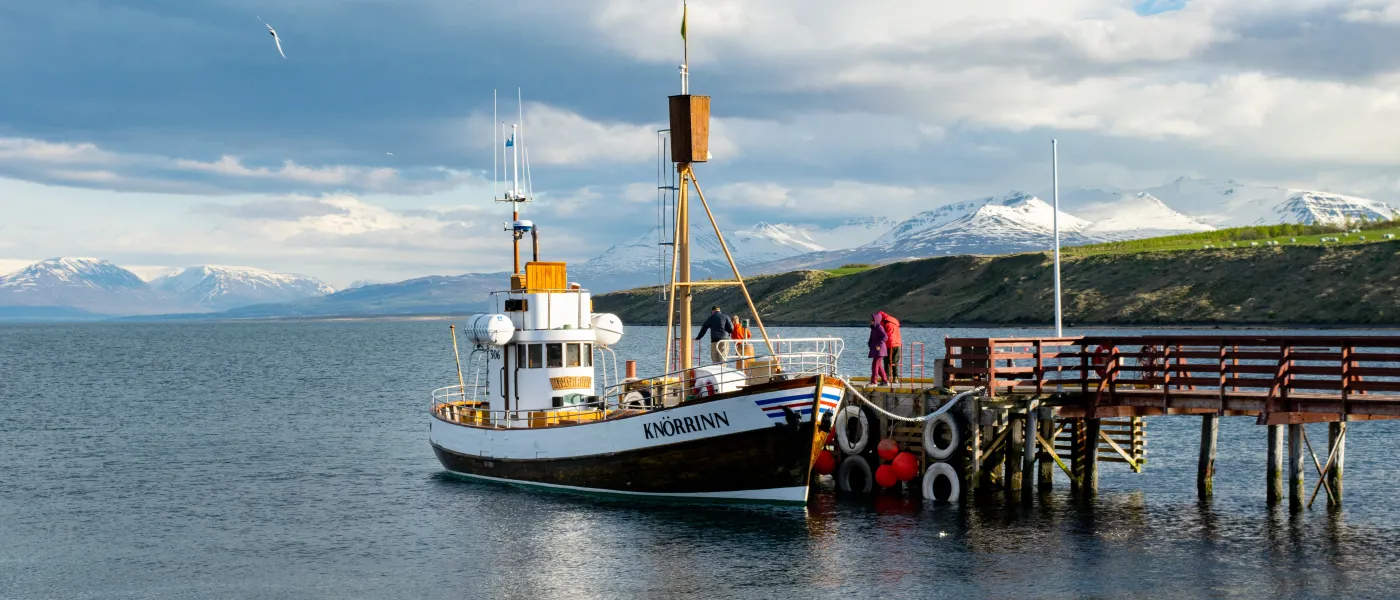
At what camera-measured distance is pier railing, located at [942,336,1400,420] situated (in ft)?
104

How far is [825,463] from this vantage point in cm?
3875

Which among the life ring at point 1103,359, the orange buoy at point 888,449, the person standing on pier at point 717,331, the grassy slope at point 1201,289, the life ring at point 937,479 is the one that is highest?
the grassy slope at point 1201,289

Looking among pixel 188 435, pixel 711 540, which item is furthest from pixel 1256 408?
pixel 188 435

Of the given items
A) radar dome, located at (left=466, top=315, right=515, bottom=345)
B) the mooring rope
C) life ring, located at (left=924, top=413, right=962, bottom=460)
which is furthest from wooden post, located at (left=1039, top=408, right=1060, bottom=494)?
radar dome, located at (left=466, top=315, right=515, bottom=345)

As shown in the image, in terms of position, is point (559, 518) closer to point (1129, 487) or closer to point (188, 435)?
point (1129, 487)

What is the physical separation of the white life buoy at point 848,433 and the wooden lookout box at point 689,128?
8680 millimetres

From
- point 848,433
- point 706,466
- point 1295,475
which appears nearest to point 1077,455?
point 1295,475

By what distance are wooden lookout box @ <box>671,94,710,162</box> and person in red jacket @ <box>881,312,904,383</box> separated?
737 centimetres

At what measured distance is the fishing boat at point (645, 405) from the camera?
34844mm

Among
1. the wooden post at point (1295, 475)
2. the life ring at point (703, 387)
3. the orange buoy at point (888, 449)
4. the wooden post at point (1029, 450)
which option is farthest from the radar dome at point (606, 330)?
the wooden post at point (1295, 475)

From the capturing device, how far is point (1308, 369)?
33.2 meters

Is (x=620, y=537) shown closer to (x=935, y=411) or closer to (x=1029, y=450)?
(x=935, y=411)

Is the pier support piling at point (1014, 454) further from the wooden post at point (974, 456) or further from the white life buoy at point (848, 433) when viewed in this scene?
the white life buoy at point (848, 433)

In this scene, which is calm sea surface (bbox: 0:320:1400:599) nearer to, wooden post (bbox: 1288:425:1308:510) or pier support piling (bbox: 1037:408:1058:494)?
wooden post (bbox: 1288:425:1308:510)
